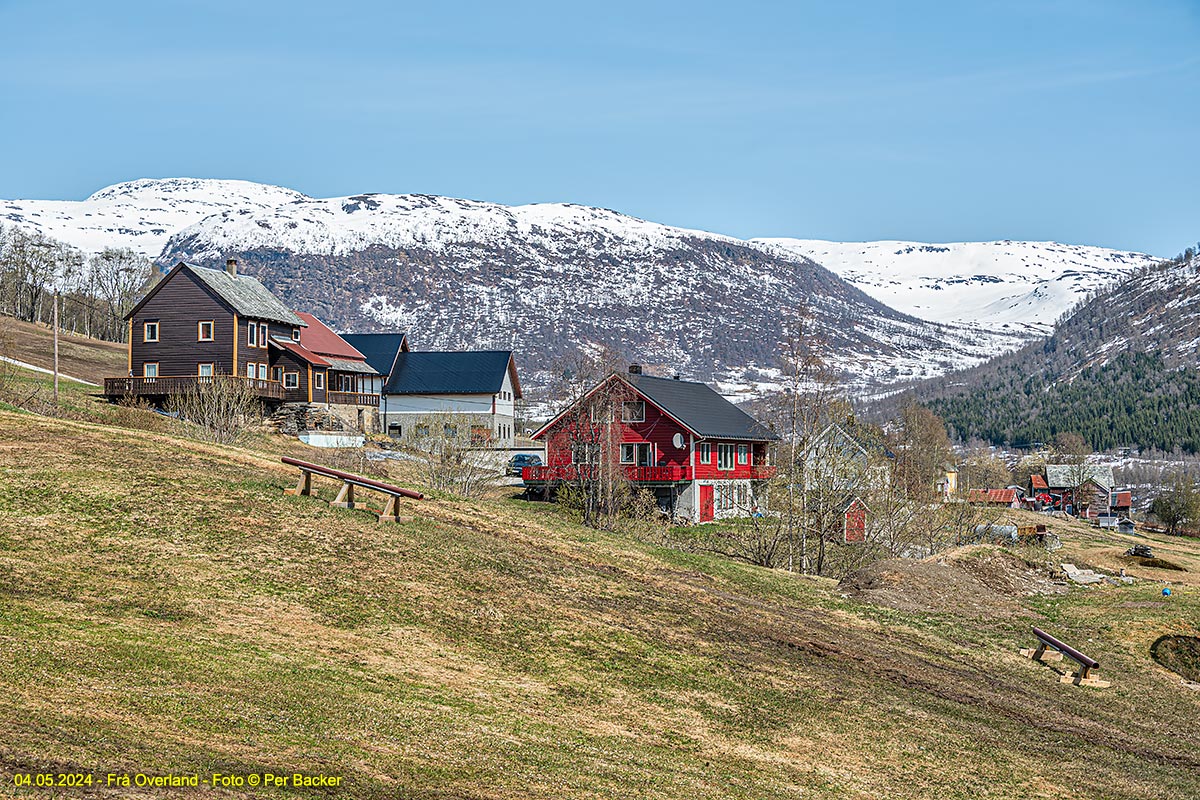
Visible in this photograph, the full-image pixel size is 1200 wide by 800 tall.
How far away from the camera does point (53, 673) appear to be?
14.6 meters

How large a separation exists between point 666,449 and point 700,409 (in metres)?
5.00

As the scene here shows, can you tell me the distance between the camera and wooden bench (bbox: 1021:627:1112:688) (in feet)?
85.7

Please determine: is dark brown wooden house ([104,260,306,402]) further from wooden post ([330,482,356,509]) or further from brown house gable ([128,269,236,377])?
wooden post ([330,482,356,509])

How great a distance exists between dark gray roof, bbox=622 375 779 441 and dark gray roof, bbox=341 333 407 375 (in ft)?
98.2

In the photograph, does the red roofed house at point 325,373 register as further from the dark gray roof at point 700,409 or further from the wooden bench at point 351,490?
the wooden bench at point 351,490

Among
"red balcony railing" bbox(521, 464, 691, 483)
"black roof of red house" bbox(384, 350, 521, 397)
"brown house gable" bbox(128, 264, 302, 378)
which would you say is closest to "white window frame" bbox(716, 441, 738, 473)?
"red balcony railing" bbox(521, 464, 691, 483)

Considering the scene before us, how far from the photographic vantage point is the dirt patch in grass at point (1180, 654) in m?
28.7

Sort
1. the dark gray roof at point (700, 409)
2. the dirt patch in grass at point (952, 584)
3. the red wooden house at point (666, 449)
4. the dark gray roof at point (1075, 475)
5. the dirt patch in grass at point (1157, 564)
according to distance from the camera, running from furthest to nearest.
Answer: the dark gray roof at point (1075, 475) → the dark gray roof at point (700, 409) → the red wooden house at point (666, 449) → the dirt patch in grass at point (1157, 564) → the dirt patch in grass at point (952, 584)

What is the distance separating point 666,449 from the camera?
215ft

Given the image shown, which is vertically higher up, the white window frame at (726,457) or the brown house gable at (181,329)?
the brown house gable at (181,329)

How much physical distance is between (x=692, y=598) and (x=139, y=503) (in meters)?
13.5

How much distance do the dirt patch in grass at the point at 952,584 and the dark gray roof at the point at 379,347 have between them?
192ft

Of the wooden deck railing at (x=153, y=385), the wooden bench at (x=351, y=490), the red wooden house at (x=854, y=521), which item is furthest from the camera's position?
the wooden deck railing at (x=153, y=385)

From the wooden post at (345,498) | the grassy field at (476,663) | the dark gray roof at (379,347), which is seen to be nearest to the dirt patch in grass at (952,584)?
the grassy field at (476,663)
